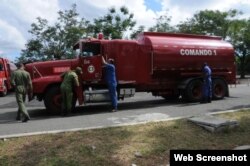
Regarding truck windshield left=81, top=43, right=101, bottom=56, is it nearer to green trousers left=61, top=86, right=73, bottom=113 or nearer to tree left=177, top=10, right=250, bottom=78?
green trousers left=61, top=86, right=73, bottom=113

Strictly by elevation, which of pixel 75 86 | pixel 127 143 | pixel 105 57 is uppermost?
pixel 105 57

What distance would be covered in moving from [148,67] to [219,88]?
388 cm

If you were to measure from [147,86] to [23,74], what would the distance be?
210 inches

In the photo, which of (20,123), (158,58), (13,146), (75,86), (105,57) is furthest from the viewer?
(158,58)

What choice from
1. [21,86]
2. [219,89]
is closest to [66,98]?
[21,86]

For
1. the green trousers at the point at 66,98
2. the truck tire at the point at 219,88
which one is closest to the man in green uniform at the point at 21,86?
the green trousers at the point at 66,98

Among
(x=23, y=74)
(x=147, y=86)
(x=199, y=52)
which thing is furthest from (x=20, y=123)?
(x=199, y=52)

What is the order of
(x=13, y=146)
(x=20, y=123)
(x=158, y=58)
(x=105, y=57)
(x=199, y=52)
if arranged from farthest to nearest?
(x=199, y=52) → (x=158, y=58) → (x=105, y=57) → (x=20, y=123) → (x=13, y=146)

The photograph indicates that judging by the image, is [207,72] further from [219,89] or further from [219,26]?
[219,26]

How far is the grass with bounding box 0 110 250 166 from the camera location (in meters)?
8.32

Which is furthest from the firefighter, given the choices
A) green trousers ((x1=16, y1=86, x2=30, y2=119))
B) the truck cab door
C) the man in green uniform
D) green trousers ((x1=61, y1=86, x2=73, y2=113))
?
green trousers ((x1=16, y1=86, x2=30, y2=119))

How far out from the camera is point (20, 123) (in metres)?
12.5

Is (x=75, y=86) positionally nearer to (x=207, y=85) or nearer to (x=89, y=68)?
(x=89, y=68)

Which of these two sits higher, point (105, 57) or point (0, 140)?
point (105, 57)
